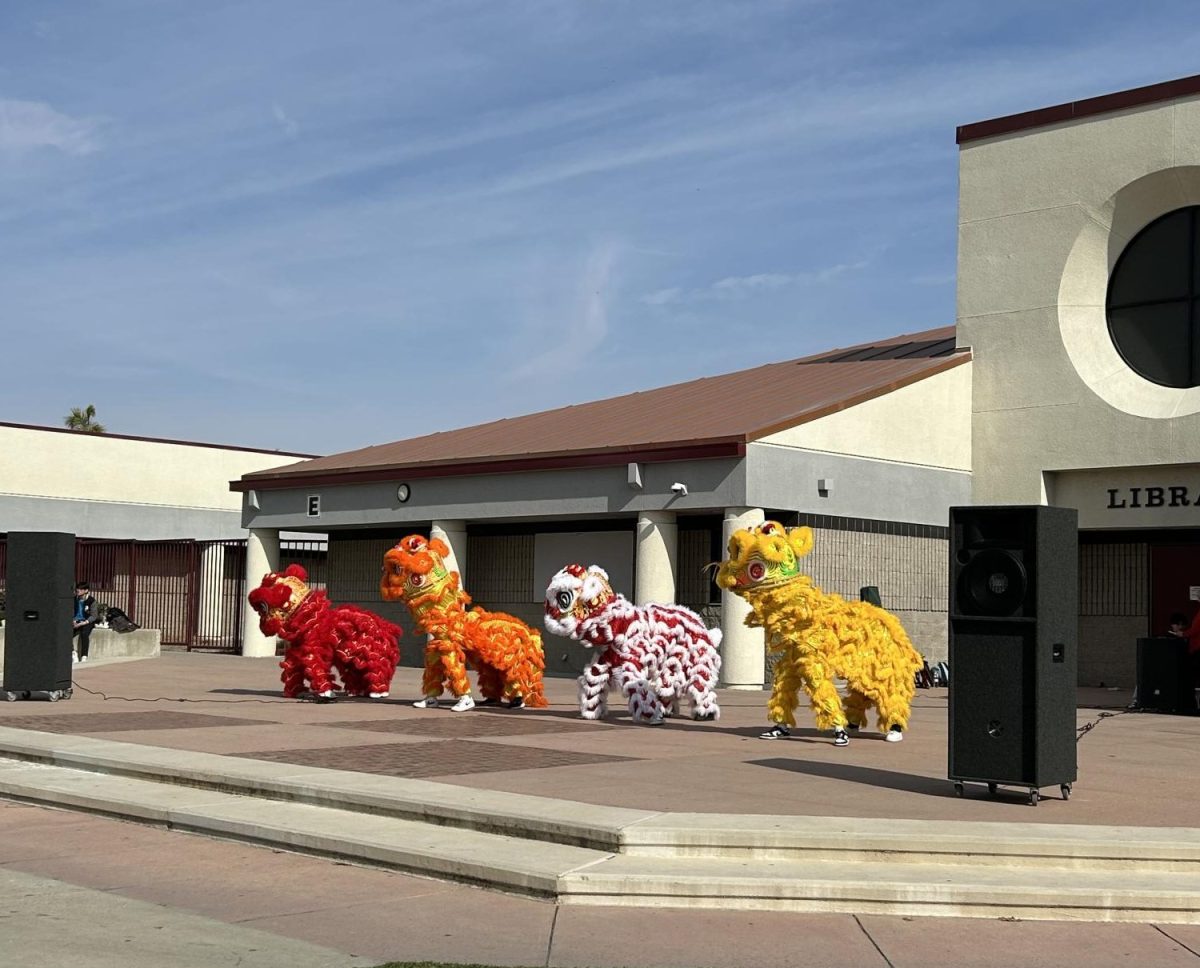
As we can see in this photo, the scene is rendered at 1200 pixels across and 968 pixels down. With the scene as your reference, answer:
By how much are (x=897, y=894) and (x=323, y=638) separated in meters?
13.4

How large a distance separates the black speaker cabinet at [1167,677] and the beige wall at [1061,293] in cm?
573

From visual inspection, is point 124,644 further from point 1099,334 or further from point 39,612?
point 1099,334

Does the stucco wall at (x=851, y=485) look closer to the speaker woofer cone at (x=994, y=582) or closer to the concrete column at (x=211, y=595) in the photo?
the speaker woofer cone at (x=994, y=582)

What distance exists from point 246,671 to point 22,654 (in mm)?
9078

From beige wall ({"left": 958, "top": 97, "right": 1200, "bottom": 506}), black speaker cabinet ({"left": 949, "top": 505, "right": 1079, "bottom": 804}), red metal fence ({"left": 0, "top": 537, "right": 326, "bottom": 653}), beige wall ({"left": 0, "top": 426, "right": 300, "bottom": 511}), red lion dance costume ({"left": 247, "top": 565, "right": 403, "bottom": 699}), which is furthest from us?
beige wall ({"left": 0, "top": 426, "right": 300, "bottom": 511})

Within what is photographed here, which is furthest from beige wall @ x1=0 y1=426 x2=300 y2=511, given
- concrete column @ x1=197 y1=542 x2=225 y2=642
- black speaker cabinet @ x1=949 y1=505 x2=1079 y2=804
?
black speaker cabinet @ x1=949 y1=505 x2=1079 y2=804

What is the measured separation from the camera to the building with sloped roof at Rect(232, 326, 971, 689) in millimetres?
25094

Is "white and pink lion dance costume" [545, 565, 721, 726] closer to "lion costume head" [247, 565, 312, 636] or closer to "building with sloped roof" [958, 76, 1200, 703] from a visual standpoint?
"lion costume head" [247, 565, 312, 636]

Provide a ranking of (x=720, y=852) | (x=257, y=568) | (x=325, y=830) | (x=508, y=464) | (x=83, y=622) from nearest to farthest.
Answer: (x=720, y=852) → (x=325, y=830) → (x=508, y=464) → (x=83, y=622) → (x=257, y=568)

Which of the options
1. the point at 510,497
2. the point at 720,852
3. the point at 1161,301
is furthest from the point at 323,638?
the point at 1161,301

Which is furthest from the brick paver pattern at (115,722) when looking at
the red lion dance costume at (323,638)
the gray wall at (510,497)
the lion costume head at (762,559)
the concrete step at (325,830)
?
the gray wall at (510,497)

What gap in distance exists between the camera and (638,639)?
1728 centimetres

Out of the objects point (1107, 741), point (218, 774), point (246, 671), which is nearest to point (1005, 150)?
point (1107, 741)

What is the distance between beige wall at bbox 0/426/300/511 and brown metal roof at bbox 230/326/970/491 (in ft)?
56.3
